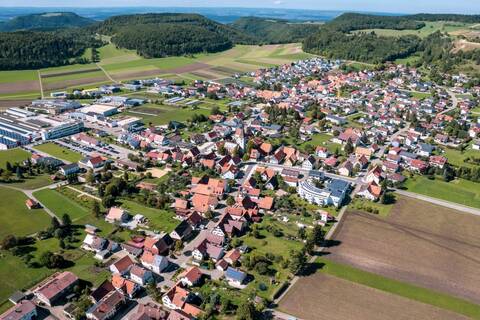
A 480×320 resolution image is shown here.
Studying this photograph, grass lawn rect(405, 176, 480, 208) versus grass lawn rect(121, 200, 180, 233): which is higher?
grass lawn rect(405, 176, 480, 208)

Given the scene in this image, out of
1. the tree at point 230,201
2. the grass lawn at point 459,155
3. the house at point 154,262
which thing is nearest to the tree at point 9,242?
the house at point 154,262

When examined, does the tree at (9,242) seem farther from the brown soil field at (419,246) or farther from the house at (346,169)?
the house at (346,169)

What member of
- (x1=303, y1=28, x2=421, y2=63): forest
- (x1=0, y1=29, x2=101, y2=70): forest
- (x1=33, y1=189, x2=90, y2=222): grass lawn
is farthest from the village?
(x1=0, y1=29, x2=101, y2=70): forest

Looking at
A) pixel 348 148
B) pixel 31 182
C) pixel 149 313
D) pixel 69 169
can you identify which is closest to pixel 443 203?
pixel 348 148

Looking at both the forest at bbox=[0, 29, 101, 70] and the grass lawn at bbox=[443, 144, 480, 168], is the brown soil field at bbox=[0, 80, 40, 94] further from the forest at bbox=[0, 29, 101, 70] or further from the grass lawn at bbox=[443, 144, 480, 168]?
the grass lawn at bbox=[443, 144, 480, 168]

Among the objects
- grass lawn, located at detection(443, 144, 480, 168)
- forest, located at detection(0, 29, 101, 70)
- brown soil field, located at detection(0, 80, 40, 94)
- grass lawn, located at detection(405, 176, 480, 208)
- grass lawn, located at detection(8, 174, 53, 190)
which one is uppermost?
forest, located at detection(0, 29, 101, 70)

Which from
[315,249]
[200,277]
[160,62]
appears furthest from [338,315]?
[160,62]
